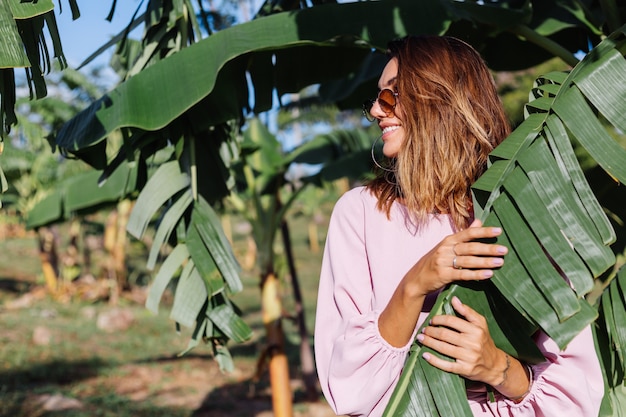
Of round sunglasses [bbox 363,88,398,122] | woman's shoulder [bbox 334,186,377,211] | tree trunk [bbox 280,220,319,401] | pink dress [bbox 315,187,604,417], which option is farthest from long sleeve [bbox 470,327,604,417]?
tree trunk [bbox 280,220,319,401]

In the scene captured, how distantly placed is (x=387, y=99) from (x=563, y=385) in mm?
748

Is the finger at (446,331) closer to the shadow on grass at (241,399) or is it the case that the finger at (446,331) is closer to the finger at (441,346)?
the finger at (441,346)

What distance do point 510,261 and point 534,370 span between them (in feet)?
0.94

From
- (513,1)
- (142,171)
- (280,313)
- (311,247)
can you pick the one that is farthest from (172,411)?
(311,247)

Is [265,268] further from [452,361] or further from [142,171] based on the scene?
[452,361]

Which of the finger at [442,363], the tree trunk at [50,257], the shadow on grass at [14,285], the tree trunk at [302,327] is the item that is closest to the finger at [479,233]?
the finger at [442,363]

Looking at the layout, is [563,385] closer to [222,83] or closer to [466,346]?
[466,346]

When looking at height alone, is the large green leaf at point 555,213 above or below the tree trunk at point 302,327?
above

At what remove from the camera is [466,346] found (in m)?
1.43

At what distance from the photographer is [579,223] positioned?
4.78ft

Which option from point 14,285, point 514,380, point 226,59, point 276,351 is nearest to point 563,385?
point 514,380

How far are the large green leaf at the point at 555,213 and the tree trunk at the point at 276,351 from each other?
348cm

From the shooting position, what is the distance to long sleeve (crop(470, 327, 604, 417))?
1518mm

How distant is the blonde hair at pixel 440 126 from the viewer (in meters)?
1.58
